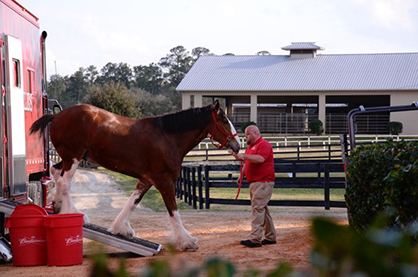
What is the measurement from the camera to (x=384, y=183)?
5.38 m

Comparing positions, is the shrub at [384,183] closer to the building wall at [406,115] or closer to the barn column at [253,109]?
the building wall at [406,115]

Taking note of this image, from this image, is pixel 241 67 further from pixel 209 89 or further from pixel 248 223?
pixel 248 223

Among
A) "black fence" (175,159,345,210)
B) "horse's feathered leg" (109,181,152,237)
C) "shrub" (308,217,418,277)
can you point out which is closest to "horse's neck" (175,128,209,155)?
"horse's feathered leg" (109,181,152,237)

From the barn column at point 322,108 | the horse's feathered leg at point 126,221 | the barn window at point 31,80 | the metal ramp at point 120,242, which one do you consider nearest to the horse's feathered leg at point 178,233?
the metal ramp at point 120,242

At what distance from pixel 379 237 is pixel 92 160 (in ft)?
24.6

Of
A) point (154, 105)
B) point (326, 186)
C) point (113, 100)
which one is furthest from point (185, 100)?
point (326, 186)

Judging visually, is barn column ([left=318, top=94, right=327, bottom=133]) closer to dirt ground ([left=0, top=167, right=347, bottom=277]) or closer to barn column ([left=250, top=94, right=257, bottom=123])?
barn column ([left=250, top=94, right=257, bottom=123])

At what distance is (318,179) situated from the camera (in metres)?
13.0

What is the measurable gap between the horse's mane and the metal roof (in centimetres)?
3577

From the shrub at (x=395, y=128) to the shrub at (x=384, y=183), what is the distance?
3534cm

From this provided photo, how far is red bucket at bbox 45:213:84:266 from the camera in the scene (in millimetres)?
7055

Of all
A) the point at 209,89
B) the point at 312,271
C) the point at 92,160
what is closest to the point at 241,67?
the point at 209,89

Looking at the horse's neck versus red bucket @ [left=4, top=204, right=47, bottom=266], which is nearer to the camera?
red bucket @ [left=4, top=204, right=47, bottom=266]

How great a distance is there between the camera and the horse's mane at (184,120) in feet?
28.0
